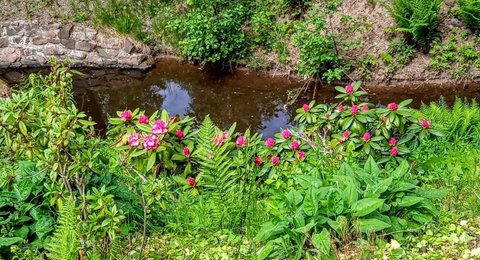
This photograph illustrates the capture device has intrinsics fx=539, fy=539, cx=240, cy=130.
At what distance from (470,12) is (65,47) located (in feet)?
24.9

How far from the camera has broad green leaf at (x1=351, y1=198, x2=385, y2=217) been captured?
3.12 metres

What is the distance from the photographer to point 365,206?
3.14 m

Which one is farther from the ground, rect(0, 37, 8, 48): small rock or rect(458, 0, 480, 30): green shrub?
rect(458, 0, 480, 30): green shrub

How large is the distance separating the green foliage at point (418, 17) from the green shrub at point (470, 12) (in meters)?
0.36

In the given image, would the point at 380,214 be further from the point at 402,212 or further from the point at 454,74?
the point at 454,74

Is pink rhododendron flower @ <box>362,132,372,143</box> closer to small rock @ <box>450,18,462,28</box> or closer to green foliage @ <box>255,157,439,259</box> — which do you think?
green foliage @ <box>255,157,439,259</box>

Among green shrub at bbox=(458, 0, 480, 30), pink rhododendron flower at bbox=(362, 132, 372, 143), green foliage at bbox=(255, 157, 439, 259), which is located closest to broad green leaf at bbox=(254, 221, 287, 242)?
green foliage at bbox=(255, 157, 439, 259)

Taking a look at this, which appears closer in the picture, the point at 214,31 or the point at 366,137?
the point at 366,137

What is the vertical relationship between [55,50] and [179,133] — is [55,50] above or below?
below

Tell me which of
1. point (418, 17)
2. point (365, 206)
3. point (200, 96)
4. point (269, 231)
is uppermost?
point (365, 206)

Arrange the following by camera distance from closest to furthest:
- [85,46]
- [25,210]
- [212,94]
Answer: [25,210]
[212,94]
[85,46]

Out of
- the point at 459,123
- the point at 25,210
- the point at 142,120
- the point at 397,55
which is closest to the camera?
the point at 25,210

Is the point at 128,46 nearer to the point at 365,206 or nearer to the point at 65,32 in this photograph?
the point at 65,32

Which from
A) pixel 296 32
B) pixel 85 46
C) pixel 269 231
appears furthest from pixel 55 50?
pixel 269 231
